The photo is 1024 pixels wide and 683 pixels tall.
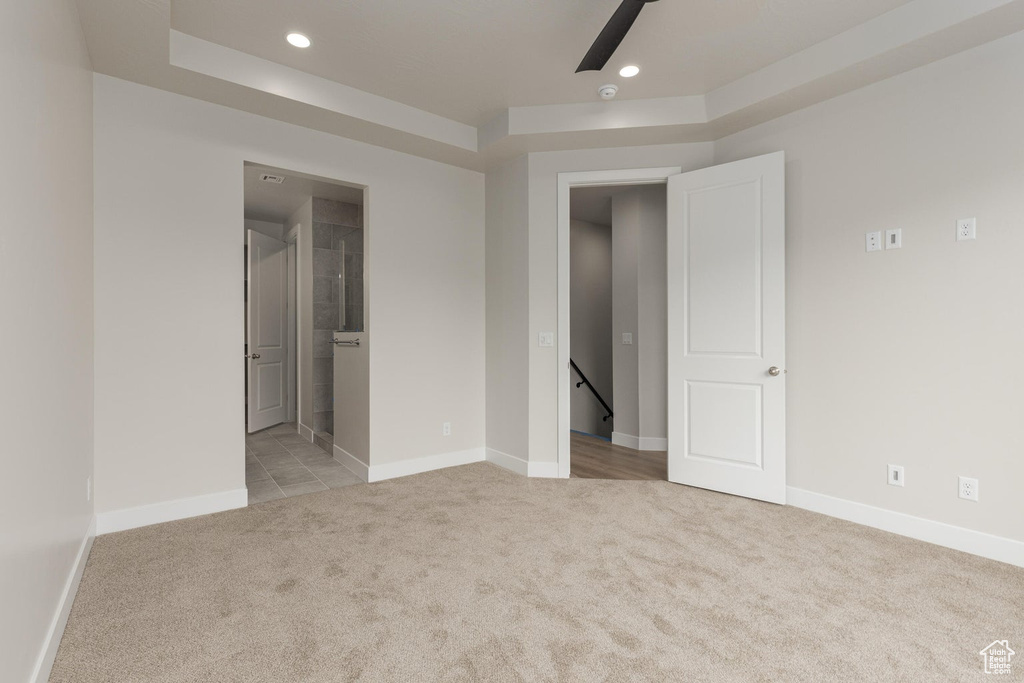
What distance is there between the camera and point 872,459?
2.86 meters

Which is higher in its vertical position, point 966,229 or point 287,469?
point 966,229

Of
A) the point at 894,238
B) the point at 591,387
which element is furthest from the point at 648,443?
the point at 894,238

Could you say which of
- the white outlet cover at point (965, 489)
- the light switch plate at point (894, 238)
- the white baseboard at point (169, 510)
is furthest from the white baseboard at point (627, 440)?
the white baseboard at point (169, 510)

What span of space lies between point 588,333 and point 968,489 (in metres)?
4.22

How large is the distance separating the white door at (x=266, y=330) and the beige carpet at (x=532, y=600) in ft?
9.27

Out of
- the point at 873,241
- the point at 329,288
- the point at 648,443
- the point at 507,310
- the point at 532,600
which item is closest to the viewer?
the point at 532,600

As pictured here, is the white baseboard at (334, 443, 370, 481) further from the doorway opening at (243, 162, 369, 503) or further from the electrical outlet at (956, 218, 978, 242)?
the electrical outlet at (956, 218, 978, 242)

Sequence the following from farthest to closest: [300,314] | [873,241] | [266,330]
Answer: [266,330], [300,314], [873,241]

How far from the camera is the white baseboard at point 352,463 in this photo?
377 centimetres

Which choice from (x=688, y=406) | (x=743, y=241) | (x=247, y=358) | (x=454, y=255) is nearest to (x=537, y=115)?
(x=454, y=255)

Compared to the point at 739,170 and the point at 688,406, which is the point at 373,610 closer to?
the point at 688,406

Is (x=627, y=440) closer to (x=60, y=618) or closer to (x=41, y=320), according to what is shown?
(x=60, y=618)

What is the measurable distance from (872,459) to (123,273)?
14.6 feet

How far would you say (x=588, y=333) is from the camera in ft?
21.1
